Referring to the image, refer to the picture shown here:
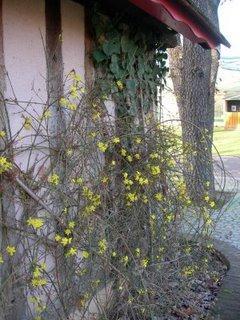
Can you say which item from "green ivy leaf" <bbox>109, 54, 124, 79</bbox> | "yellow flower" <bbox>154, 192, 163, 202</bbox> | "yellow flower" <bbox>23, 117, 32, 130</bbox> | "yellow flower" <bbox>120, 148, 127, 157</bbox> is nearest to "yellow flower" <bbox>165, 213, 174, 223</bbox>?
"yellow flower" <bbox>154, 192, 163, 202</bbox>

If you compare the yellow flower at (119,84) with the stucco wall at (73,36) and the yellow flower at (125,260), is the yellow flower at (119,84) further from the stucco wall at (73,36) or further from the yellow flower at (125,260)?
the yellow flower at (125,260)

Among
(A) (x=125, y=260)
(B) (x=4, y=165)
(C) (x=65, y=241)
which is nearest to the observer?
(B) (x=4, y=165)

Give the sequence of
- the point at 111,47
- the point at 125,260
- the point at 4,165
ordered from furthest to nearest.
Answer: the point at 111,47
the point at 125,260
the point at 4,165

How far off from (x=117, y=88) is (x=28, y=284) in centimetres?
201

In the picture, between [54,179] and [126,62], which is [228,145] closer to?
[126,62]

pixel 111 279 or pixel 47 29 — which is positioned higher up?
pixel 47 29

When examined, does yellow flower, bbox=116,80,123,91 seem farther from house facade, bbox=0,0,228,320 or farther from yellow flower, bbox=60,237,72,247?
yellow flower, bbox=60,237,72,247

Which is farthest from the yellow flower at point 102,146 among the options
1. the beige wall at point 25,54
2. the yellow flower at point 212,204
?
the yellow flower at point 212,204

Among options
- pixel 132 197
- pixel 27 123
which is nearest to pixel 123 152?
pixel 132 197

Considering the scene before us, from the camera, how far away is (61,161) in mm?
3414

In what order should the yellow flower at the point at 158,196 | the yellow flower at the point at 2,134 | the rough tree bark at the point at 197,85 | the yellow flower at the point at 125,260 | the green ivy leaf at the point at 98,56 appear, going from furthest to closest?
the rough tree bark at the point at 197,85 < the yellow flower at the point at 158,196 < the green ivy leaf at the point at 98,56 < the yellow flower at the point at 125,260 < the yellow flower at the point at 2,134

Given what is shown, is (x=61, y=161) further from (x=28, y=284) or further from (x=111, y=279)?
(x=111, y=279)

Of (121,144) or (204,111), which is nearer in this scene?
(121,144)

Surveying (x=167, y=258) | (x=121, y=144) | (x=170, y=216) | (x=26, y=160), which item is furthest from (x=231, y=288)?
(x=26, y=160)
